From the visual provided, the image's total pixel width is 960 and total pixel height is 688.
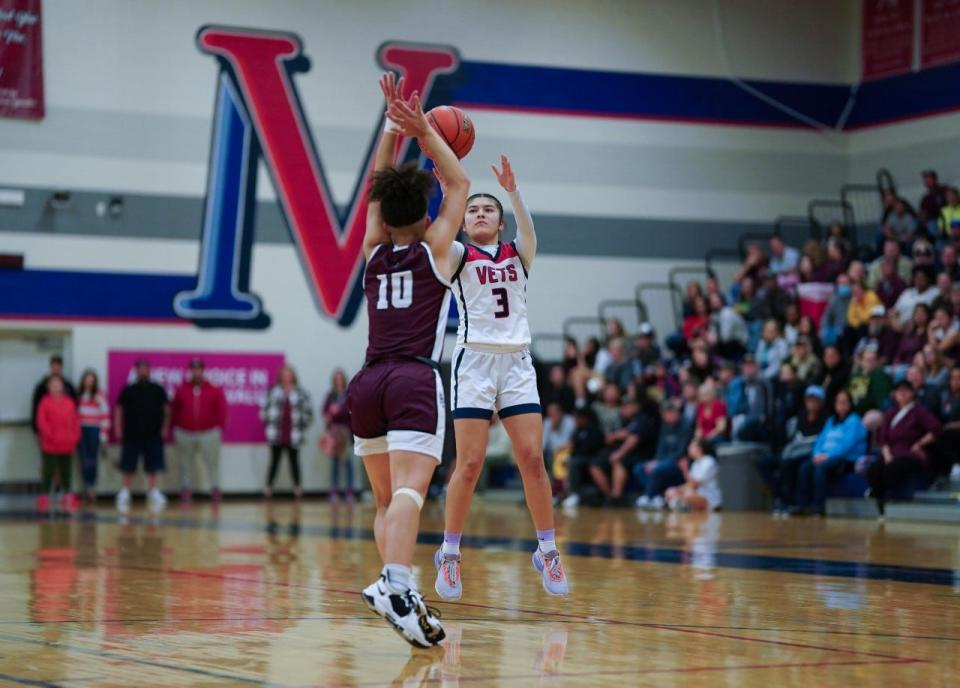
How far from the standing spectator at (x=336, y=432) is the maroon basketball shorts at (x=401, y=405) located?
15719 millimetres

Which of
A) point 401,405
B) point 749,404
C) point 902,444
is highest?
point 749,404

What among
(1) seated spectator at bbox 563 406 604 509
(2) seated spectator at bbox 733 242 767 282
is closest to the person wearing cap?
(1) seated spectator at bbox 563 406 604 509

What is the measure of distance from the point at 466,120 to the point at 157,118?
15422 mm

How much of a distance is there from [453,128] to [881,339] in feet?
37.3

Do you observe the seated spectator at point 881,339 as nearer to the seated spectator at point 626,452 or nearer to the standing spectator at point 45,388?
the seated spectator at point 626,452

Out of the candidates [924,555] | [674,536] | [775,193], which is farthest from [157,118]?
[924,555]

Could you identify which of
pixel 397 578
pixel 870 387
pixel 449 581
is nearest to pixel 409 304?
pixel 397 578

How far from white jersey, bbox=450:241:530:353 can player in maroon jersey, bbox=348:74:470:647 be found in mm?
1398

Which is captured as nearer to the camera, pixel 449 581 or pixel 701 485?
pixel 449 581

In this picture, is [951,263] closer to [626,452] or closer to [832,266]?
[832,266]

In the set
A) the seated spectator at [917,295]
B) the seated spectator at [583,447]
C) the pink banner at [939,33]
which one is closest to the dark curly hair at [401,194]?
the seated spectator at [917,295]

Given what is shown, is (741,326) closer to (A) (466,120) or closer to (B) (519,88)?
(B) (519,88)

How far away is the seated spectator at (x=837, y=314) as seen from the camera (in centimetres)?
1850

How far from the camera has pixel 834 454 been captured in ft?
51.7
